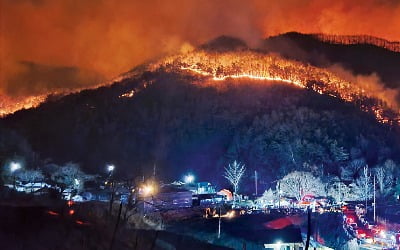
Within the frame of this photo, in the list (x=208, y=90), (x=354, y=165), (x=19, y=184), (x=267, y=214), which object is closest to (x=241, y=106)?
(x=208, y=90)

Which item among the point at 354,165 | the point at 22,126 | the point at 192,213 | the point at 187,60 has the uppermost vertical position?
the point at 187,60

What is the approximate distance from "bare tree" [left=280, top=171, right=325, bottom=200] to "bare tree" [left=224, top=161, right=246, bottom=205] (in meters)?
7.41

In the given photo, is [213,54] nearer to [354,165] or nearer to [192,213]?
[354,165]

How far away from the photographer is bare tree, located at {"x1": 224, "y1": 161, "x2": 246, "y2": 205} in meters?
72.7

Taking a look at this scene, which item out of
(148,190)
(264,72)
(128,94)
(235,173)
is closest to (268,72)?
(264,72)

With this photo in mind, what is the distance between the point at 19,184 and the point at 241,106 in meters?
63.3

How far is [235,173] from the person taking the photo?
7581 centimetres

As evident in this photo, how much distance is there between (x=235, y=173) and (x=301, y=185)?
1247 centimetres

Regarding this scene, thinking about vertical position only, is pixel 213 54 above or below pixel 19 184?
above

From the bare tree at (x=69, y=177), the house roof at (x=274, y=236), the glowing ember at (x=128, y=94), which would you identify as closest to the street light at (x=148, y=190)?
the bare tree at (x=69, y=177)

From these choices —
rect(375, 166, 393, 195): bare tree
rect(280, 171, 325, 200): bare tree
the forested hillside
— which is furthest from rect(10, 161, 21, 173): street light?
rect(375, 166, 393, 195): bare tree

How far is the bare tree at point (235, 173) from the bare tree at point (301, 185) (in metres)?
7.41

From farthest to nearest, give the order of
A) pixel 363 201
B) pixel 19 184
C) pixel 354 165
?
pixel 354 165, pixel 363 201, pixel 19 184

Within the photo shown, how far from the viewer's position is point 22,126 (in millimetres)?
86438
